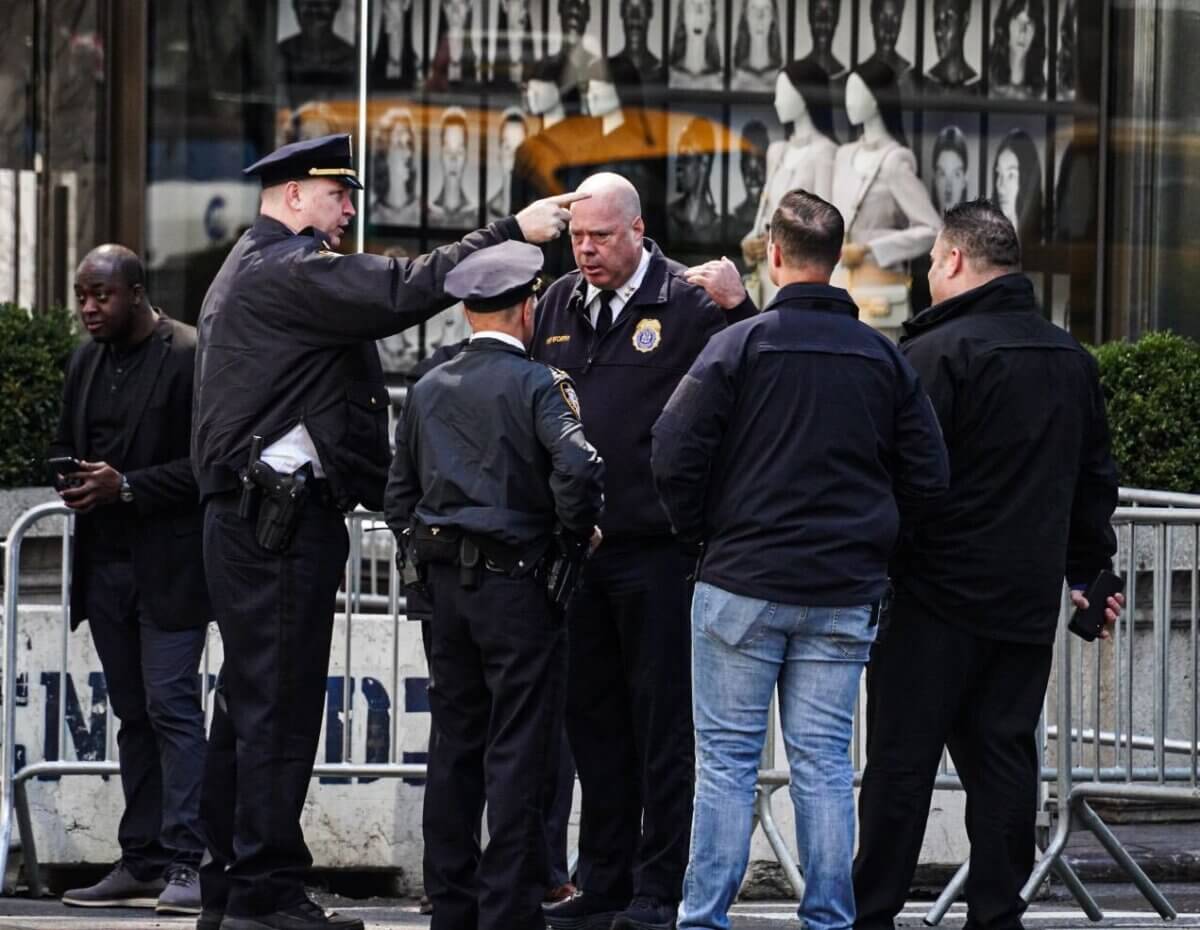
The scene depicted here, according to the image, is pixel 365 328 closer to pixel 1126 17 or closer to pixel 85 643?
pixel 85 643

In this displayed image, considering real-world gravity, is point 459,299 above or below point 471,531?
above

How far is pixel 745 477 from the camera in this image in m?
6.19

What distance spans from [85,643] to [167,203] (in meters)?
4.11

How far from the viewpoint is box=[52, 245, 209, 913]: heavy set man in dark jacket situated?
7766mm

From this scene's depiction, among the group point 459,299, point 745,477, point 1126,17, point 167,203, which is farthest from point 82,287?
point 1126,17

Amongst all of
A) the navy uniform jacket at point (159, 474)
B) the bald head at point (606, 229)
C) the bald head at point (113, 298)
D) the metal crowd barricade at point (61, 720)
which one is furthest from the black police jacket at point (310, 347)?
the metal crowd barricade at point (61, 720)

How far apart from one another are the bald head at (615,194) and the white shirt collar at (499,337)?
64 cm

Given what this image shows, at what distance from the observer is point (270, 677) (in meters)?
6.67

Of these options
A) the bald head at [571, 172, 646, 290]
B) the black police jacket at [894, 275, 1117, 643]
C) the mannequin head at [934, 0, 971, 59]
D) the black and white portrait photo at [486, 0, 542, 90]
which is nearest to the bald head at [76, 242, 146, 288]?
the bald head at [571, 172, 646, 290]

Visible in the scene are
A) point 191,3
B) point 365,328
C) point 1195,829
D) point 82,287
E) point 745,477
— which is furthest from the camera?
point 191,3

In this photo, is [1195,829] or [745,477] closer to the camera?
[745,477]

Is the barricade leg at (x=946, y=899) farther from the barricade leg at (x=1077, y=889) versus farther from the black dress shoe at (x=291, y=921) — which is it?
the black dress shoe at (x=291, y=921)

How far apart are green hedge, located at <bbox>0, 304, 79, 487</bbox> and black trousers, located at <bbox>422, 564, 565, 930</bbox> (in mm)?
4474

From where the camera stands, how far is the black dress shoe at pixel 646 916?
6750mm
